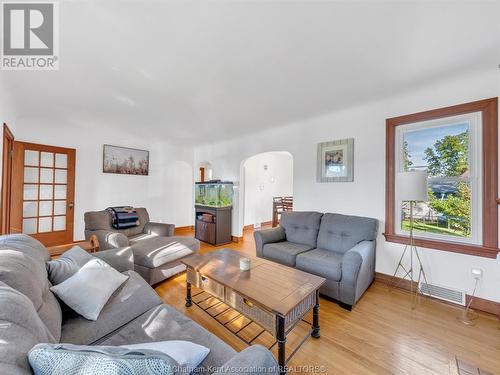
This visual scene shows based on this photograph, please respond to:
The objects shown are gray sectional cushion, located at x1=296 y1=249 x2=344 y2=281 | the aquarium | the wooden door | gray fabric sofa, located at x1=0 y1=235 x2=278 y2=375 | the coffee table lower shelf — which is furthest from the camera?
the aquarium

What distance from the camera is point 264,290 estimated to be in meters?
1.59

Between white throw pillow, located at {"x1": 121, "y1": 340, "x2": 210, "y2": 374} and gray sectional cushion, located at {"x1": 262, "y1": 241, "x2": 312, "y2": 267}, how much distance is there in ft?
5.88

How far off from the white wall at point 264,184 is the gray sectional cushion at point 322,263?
3.43m

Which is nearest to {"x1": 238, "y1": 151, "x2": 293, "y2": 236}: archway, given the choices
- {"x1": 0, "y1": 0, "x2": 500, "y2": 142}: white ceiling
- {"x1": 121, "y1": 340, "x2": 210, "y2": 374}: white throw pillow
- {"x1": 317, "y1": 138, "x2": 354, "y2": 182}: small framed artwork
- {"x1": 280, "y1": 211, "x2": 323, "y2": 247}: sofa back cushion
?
{"x1": 317, "y1": 138, "x2": 354, "y2": 182}: small framed artwork

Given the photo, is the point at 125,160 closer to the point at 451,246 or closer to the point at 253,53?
the point at 253,53

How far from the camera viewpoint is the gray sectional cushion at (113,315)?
44.8 inches

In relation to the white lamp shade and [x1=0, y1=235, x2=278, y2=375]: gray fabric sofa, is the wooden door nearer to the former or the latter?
[x1=0, y1=235, x2=278, y2=375]: gray fabric sofa

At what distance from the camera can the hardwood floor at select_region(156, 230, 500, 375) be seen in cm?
149

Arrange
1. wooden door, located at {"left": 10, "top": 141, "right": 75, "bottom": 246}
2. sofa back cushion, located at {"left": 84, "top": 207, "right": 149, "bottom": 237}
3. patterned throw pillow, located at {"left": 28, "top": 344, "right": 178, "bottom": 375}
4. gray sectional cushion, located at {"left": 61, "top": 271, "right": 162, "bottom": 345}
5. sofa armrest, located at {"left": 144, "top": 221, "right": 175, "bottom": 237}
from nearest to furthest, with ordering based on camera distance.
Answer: patterned throw pillow, located at {"left": 28, "top": 344, "right": 178, "bottom": 375}
gray sectional cushion, located at {"left": 61, "top": 271, "right": 162, "bottom": 345}
sofa back cushion, located at {"left": 84, "top": 207, "right": 149, "bottom": 237}
sofa armrest, located at {"left": 144, "top": 221, "right": 175, "bottom": 237}
wooden door, located at {"left": 10, "top": 141, "right": 75, "bottom": 246}

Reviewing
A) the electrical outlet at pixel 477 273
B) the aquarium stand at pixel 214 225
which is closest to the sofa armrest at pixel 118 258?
the aquarium stand at pixel 214 225

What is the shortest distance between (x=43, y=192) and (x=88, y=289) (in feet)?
12.1

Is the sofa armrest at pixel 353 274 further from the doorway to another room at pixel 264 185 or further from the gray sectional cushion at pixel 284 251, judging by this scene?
the doorway to another room at pixel 264 185

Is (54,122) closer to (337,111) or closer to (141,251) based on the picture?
(141,251)

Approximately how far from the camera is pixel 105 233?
2697 mm
